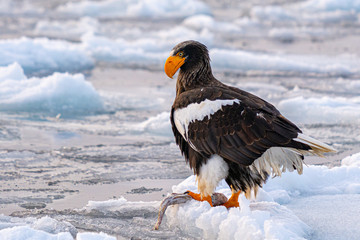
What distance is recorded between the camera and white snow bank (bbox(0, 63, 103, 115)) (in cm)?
749

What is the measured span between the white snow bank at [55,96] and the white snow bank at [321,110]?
231 cm

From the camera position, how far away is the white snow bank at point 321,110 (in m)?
7.30

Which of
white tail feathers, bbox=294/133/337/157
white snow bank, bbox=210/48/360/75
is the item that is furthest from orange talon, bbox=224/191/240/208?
white snow bank, bbox=210/48/360/75

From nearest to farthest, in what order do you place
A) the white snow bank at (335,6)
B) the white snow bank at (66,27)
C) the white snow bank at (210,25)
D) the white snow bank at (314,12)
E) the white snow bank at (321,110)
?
the white snow bank at (321,110), the white snow bank at (66,27), the white snow bank at (210,25), the white snow bank at (314,12), the white snow bank at (335,6)

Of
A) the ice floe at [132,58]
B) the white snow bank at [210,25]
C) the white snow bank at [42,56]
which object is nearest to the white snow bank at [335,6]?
the white snow bank at [210,25]

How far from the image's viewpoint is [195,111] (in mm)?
3969

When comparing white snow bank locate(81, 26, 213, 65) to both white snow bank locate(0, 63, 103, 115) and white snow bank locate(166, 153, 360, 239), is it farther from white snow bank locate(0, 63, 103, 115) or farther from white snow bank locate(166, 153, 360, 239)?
white snow bank locate(166, 153, 360, 239)

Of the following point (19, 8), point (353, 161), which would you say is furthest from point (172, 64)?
point (19, 8)

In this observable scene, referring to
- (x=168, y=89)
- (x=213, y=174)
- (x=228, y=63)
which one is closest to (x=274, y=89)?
(x=168, y=89)

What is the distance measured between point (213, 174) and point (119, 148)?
2.17m

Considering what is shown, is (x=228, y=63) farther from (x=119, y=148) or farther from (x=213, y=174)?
(x=213, y=174)

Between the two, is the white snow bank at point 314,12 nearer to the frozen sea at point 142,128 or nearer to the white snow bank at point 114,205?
the frozen sea at point 142,128

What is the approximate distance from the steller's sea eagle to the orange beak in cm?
23

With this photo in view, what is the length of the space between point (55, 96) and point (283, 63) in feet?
16.2
